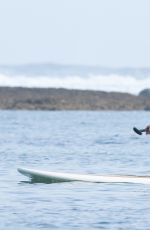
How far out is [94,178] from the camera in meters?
34.1

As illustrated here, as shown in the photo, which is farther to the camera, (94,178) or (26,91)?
(26,91)

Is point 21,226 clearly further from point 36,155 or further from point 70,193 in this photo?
point 36,155

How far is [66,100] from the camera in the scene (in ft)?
539

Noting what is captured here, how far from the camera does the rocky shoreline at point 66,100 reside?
159875 millimetres

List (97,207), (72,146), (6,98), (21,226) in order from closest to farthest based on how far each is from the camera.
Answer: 1. (21,226)
2. (97,207)
3. (72,146)
4. (6,98)

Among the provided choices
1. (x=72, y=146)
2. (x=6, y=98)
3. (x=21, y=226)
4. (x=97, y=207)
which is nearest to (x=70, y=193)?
(x=97, y=207)

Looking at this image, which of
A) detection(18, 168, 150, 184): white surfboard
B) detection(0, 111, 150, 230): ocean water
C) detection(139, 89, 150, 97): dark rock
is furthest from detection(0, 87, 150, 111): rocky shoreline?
detection(18, 168, 150, 184): white surfboard

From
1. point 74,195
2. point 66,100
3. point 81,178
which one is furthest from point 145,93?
point 74,195

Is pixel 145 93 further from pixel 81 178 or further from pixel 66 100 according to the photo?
pixel 81 178

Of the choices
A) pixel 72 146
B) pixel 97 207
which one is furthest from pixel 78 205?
pixel 72 146

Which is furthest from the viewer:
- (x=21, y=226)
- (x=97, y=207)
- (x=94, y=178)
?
(x=94, y=178)

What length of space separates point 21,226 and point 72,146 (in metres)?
28.3

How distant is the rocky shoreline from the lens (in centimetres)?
15988

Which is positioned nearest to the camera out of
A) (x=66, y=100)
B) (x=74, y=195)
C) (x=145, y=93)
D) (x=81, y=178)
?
(x=74, y=195)
